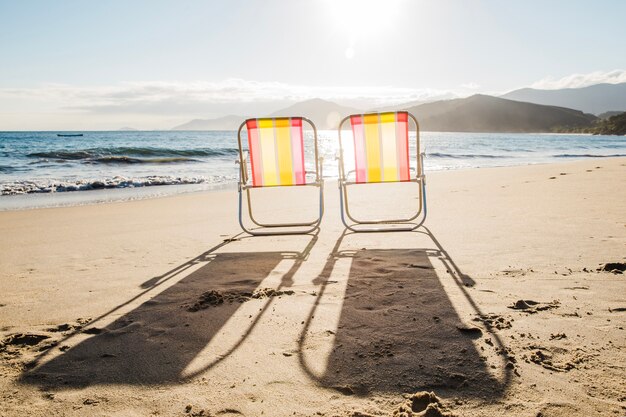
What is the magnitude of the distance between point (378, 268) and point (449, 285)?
23.3 inches

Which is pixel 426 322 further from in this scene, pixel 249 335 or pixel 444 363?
pixel 249 335

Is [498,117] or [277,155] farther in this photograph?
[498,117]

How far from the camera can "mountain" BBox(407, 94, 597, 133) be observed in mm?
82000

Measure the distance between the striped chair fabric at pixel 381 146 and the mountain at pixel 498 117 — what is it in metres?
85.2

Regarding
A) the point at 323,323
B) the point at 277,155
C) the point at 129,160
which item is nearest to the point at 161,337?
the point at 323,323

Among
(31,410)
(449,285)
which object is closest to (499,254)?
(449,285)

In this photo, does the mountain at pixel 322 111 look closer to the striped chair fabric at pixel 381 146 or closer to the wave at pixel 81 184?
the wave at pixel 81 184

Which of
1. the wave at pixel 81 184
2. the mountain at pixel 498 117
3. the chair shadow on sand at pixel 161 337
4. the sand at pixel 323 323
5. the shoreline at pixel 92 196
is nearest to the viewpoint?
the sand at pixel 323 323

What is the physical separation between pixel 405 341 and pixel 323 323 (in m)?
0.46

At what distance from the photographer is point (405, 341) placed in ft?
→ 6.47

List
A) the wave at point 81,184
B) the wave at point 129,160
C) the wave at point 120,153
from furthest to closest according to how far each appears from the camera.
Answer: the wave at point 120,153 < the wave at point 129,160 < the wave at point 81,184

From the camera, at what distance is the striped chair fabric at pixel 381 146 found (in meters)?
4.63

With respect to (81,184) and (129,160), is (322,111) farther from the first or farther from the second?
(81,184)

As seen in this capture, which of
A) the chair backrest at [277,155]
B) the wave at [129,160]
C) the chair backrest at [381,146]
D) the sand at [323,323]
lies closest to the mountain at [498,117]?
the wave at [129,160]
